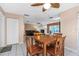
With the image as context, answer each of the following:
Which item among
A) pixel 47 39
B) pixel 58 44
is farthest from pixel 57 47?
pixel 47 39

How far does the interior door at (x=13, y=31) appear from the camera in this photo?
2076 mm

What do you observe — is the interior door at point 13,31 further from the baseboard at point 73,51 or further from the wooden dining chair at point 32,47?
the baseboard at point 73,51

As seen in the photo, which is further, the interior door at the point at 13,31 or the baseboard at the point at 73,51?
the interior door at the point at 13,31

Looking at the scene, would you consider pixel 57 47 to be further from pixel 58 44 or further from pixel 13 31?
pixel 13 31

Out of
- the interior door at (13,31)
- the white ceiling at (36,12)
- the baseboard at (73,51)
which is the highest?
the white ceiling at (36,12)

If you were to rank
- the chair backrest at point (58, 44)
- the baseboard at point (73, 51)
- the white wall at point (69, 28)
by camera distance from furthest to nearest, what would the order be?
the chair backrest at point (58, 44), the white wall at point (69, 28), the baseboard at point (73, 51)

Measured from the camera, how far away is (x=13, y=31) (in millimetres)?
2121

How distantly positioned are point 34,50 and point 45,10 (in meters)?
0.83

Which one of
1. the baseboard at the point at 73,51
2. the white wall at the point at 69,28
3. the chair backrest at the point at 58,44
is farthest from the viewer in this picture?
the chair backrest at the point at 58,44

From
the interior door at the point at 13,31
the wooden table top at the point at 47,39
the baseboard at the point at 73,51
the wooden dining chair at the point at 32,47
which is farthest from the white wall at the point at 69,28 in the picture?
the interior door at the point at 13,31

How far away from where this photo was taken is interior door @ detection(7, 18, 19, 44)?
2076 millimetres

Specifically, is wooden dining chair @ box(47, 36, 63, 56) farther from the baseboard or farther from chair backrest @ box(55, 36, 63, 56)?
the baseboard

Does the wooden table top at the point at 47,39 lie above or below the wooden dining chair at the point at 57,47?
above

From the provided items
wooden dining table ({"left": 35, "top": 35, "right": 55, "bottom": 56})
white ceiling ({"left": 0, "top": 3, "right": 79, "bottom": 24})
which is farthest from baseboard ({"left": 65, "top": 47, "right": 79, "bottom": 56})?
white ceiling ({"left": 0, "top": 3, "right": 79, "bottom": 24})
